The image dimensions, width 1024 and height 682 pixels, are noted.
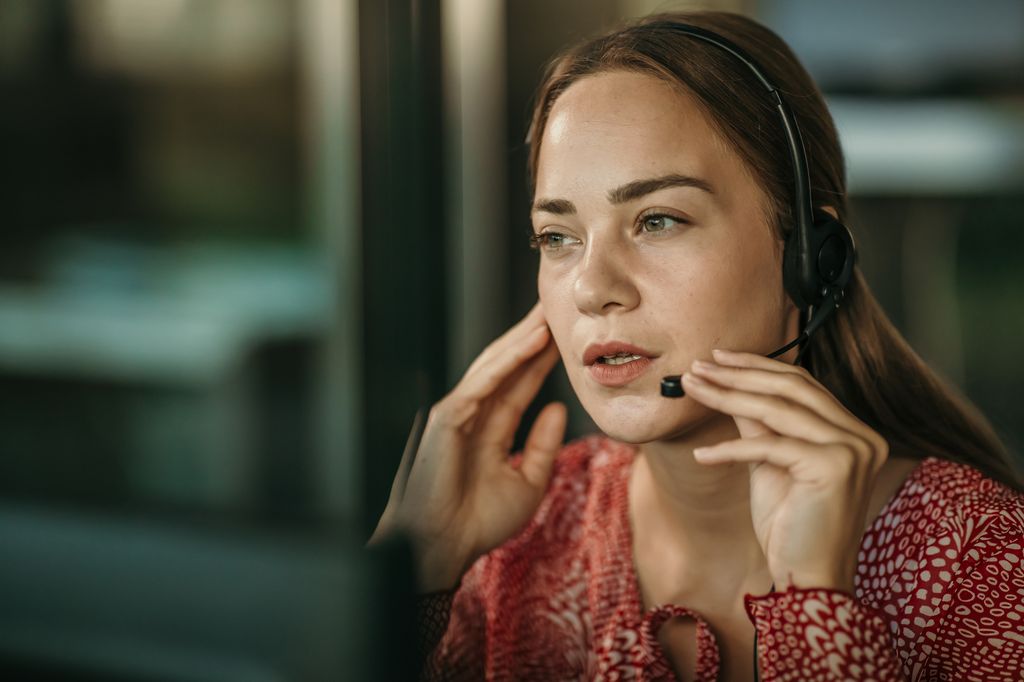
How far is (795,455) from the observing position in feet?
2.70

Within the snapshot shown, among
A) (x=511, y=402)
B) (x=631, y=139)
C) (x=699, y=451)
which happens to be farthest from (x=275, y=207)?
(x=699, y=451)

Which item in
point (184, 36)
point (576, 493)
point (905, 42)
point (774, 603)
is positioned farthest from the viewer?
point (905, 42)

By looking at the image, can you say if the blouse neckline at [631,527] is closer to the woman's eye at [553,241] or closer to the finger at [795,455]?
the finger at [795,455]

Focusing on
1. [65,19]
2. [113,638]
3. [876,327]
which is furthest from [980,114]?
[113,638]

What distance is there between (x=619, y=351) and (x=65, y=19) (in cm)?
181

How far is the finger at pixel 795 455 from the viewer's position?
0.81 meters

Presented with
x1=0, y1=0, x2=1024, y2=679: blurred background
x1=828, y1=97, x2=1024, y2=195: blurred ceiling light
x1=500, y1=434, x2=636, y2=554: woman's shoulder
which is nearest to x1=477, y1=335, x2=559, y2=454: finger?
x1=500, y1=434, x2=636, y2=554: woman's shoulder

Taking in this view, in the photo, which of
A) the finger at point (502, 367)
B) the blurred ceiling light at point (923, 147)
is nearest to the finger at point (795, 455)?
the finger at point (502, 367)

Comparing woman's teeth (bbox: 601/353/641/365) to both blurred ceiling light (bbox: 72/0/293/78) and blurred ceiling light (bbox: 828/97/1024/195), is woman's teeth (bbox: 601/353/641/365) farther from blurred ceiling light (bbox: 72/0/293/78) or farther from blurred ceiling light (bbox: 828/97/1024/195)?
blurred ceiling light (bbox: 828/97/1024/195)

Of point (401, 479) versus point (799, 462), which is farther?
point (401, 479)

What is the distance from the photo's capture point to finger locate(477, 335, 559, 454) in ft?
3.86

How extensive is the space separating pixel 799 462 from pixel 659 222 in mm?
266

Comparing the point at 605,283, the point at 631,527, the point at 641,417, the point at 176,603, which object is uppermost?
the point at 605,283

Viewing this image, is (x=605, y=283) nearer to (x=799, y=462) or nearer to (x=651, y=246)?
(x=651, y=246)
